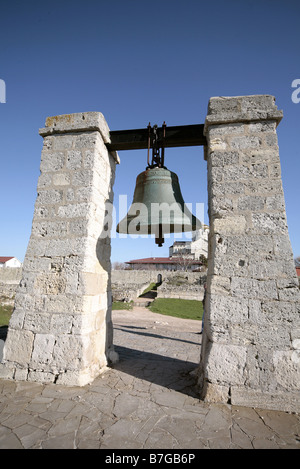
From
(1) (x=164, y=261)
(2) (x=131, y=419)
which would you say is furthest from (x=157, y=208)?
(1) (x=164, y=261)

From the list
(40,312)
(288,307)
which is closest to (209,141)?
(288,307)

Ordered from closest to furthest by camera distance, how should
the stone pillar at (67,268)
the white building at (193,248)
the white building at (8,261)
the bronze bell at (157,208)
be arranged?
the stone pillar at (67,268) < the bronze bell at (157,208) < the white building at (193,248) < the white building at (8,261)

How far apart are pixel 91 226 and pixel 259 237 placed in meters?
1.96

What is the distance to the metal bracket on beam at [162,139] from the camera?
332 centimetres

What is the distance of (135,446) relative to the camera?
5.50ft

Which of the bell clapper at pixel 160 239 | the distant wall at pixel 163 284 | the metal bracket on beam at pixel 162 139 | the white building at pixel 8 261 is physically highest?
the white building at pixel 8 261

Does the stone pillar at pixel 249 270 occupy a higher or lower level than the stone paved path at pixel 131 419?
higher

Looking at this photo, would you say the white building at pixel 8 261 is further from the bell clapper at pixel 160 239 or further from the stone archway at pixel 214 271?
the bell clapper at pixel 160 239

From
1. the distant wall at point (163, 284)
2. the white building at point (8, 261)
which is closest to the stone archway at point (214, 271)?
the distant wall at point (163, 284)

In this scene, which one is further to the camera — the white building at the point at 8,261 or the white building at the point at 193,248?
the white building at the point at 8,261

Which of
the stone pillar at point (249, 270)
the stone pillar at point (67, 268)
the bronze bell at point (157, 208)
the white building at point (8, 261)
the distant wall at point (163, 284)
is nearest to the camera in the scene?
the stone pillar at point (249, 270)

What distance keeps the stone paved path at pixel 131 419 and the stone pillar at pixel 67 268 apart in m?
0.28

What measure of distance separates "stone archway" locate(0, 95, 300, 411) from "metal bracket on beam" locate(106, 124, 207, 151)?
0.27m
